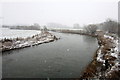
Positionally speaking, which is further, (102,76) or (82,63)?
(82,63)

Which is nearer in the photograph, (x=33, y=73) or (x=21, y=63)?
(x=33, y=73)

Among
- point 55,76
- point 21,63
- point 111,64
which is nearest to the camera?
point 55,76

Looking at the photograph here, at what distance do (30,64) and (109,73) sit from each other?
8114 mm

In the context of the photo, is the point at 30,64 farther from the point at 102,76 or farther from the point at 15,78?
the point at 102,76

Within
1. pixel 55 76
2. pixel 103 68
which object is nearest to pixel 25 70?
pixel 55 76

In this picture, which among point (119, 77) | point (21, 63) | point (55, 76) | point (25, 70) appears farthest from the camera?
point (21, 63)

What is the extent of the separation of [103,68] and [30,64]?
7.65m

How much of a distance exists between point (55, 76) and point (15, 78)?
3.37 m

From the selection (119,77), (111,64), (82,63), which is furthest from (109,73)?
(82,63)

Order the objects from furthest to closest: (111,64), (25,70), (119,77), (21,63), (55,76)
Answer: (21,63) → (111,64) → (25,70) → (55,76) → (119,77)

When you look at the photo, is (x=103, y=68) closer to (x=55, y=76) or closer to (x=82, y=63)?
(x=82, y=63)

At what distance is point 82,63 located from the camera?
1455 cm

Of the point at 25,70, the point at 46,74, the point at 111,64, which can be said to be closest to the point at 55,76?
the point at 46,74

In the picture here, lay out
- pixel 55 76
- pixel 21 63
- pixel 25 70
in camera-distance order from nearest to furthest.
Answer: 1. pixel 55 76
2. pixel 25 70
3. pixel 21 63
